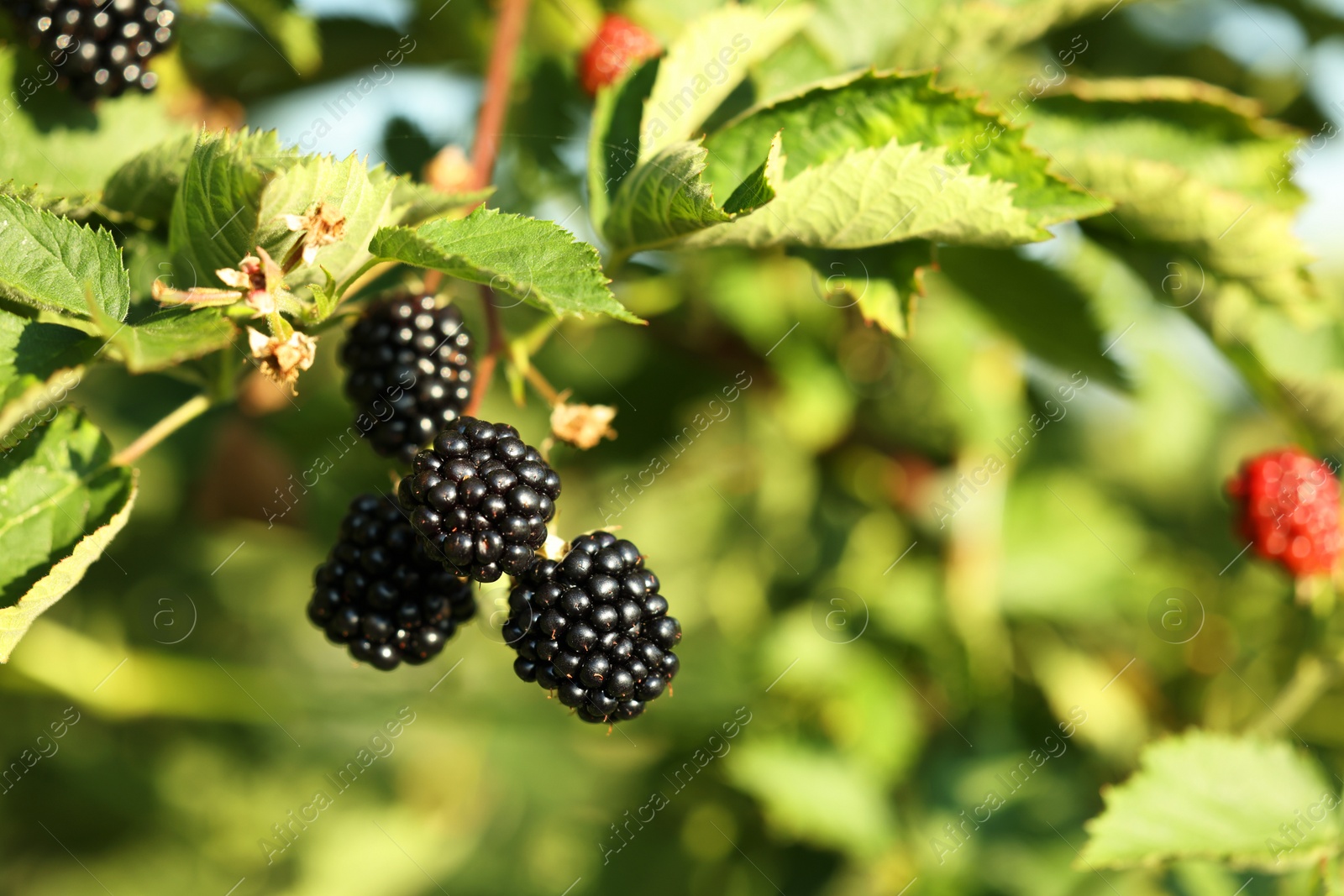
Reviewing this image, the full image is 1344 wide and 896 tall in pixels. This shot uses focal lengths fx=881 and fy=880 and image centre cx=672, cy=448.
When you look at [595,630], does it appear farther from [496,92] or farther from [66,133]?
[66,133]

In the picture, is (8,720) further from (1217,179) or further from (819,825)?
(1217,179)

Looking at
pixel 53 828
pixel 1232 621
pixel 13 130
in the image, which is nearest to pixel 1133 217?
pixel 1232 621

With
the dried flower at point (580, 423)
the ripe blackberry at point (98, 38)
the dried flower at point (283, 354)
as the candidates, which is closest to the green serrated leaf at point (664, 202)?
the dried flower at point (580, 423)

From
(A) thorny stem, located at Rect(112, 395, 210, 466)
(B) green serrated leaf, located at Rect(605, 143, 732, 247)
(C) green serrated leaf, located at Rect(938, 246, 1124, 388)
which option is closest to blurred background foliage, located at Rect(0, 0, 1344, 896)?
(C) green serrated leaf, located at Rect(938, 246, 1124, 388)

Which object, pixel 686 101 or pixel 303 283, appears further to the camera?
pixel 686 101

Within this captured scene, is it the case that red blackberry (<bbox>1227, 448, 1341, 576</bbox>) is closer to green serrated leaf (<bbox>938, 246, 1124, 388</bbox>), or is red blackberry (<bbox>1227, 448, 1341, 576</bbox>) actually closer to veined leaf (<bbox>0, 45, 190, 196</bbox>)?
green serrated leaf (<bbox>938, 246, 1124, 388</bbox>)

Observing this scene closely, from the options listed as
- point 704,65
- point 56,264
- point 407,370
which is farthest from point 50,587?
point 704,65
